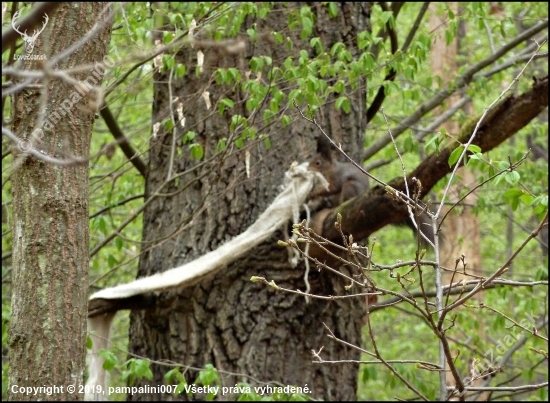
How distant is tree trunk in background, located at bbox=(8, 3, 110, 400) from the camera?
2137 mm

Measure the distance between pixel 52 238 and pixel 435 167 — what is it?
1641 mm

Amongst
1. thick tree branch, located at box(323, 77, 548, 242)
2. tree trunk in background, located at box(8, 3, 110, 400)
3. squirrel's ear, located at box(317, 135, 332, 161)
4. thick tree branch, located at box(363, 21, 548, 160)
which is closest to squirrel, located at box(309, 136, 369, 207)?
squirrel's ear, located at box(317, 135, 332, 161)

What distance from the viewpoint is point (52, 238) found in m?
2.20

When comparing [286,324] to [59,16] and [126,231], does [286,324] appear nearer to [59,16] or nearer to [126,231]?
[59,16]

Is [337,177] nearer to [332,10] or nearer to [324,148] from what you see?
[324,148]

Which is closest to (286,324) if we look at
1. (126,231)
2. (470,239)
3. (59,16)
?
(59,16)

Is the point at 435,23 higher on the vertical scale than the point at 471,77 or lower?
higher

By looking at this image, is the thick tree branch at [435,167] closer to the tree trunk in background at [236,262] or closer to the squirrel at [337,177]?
the tree trunk in background at [236,262]

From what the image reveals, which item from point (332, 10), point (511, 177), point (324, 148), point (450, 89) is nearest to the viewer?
point (511, 177)

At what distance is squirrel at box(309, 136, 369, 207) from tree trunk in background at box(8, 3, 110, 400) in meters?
2.41

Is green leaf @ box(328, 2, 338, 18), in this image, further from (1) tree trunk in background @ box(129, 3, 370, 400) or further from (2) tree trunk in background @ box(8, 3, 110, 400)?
(2) tree trunk in background @ box(8, 3, 110, 400)

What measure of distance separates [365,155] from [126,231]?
3147mm

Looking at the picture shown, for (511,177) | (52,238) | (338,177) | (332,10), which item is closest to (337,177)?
(338,177)

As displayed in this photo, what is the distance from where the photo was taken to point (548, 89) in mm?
2977
